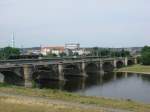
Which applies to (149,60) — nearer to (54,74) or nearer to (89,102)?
(54,74)

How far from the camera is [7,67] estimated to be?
7031 centimetres

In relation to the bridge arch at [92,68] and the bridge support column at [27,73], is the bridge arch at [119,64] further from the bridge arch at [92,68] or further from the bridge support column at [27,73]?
the bridge support column at [27,73]

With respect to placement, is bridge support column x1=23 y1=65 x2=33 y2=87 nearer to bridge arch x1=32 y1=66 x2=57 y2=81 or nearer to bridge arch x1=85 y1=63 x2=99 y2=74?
bridge arch x1=32 y1=66 x2=57 y2=81

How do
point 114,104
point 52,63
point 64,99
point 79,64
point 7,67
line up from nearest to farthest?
point 114,104
point 64,99
point 7,67
point 52,63
point 79,64

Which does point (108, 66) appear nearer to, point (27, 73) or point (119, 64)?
point (119, 64)

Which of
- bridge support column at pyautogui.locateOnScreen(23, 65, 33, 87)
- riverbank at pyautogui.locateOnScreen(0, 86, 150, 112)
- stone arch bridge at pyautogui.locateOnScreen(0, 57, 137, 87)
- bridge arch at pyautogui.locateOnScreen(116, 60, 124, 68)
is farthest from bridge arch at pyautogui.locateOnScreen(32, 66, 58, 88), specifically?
riverbank at pyautogui.locateOnScreen(0, 86, 150, 112)

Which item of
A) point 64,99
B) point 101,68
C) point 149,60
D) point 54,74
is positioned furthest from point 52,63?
point 64,99

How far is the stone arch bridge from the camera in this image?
73312 mm

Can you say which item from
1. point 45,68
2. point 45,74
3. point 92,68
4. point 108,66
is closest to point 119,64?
point 108,66

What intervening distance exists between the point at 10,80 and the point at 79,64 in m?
37.8

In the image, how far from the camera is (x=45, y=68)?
94.3m

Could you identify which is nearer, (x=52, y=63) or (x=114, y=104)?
(x=114, y=104)

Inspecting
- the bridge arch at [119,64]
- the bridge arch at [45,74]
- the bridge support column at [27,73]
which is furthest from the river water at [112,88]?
the bridge arch at [119,64]

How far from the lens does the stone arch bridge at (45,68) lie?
73.3 metres
